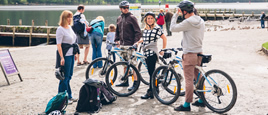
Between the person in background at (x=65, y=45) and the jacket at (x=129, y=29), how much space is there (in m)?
1.43

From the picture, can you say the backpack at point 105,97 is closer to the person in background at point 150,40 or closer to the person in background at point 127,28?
the person in background at point 150,40

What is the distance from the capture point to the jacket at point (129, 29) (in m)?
7.47

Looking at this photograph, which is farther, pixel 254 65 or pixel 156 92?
pixel 254 65

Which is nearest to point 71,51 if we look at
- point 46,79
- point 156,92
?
point 156,92

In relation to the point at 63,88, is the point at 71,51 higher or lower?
higher

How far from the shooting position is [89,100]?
5.97 m

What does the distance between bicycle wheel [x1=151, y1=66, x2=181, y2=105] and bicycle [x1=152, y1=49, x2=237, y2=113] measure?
1.24ft

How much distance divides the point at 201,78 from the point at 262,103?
1.46 meters

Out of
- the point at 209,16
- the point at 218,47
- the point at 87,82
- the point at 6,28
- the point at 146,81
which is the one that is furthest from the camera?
the point at 209,16

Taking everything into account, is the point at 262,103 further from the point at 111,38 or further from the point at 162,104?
the point at 111,38

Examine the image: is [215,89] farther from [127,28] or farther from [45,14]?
[45,14]

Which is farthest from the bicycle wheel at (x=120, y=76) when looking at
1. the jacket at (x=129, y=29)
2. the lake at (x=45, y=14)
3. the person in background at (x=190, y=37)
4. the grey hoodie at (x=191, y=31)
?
the lake at (x=45, y=14)

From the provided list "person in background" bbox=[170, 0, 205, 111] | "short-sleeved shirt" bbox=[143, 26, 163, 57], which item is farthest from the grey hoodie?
"short-sleeved shirt" bbox=[143, 26, 163, 57]

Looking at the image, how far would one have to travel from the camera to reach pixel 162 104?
6426 millimetres
